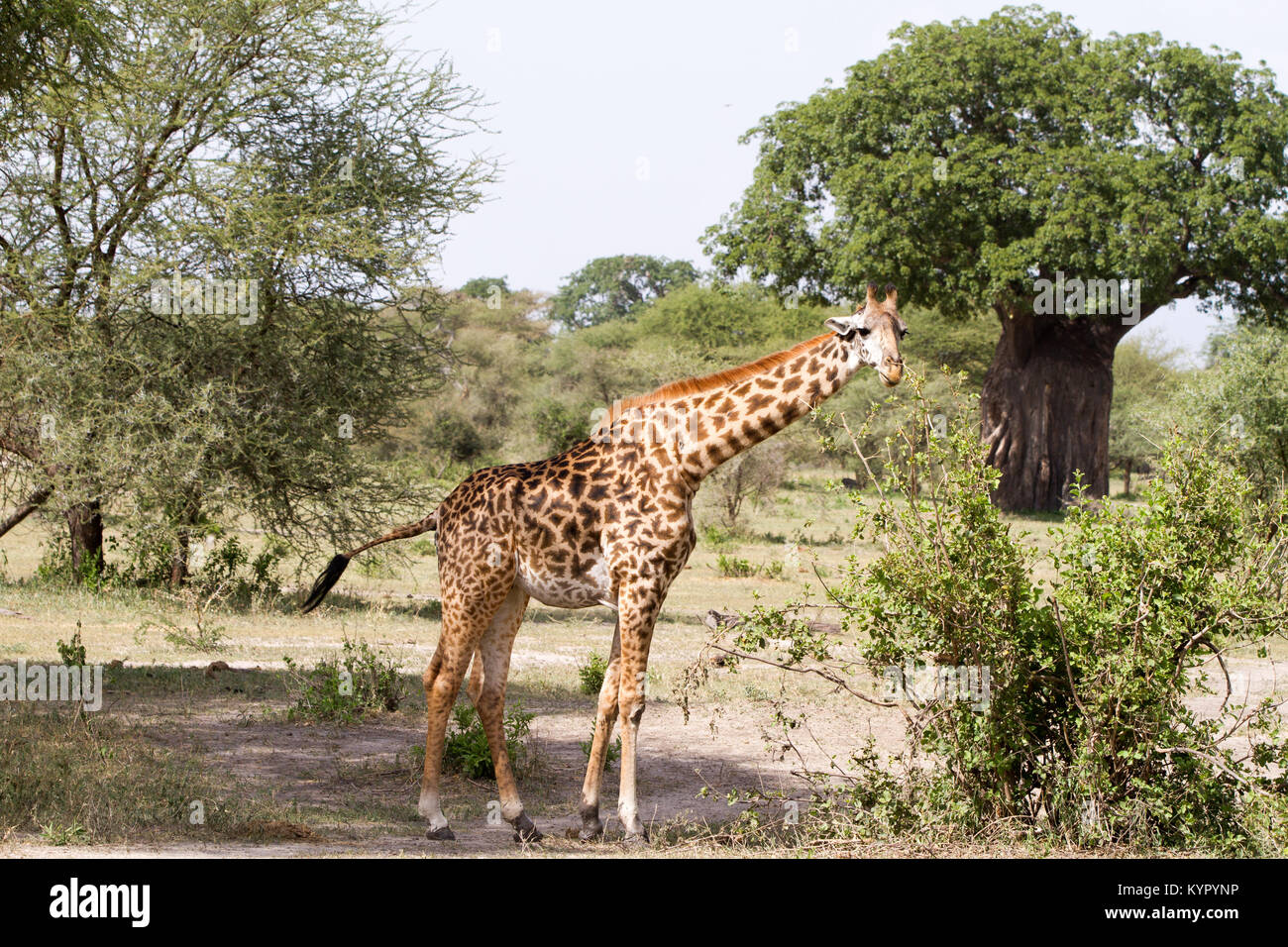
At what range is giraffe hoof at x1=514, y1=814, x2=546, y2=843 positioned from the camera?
6.38 metres

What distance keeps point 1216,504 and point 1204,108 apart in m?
24.2

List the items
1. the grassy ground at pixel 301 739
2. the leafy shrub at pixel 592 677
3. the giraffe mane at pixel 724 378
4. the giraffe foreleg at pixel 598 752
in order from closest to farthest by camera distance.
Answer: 1. the grassy ground at pixel 301 739
2. the giraffe foreleg at pixel 598 752
3. the giraffe mane at pixel 724 378
4. the leafy shrub at pixel 592 677

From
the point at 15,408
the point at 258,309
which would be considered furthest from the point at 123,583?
the point at 258,309

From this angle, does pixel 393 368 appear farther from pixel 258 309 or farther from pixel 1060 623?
pixel 1060 623

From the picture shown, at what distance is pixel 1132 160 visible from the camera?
86.6 ft

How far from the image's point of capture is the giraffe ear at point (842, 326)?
6430 millimetres

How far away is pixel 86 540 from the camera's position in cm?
1520

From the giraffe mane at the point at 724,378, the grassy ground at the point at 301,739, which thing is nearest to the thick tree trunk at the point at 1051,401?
the grassy ground at the point at 301,739

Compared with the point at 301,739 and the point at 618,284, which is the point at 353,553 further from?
the point at 618,284

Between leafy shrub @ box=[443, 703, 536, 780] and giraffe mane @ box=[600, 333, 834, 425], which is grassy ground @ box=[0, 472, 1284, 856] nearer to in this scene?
leafy shrub @ box=[443, 703, 536, 780]
